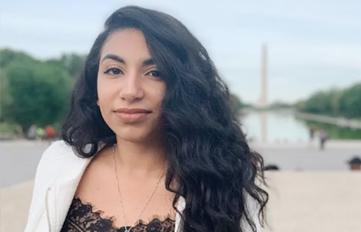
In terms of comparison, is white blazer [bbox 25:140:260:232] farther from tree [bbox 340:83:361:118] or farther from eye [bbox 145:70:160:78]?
tree [bbox 340:83:361:118]

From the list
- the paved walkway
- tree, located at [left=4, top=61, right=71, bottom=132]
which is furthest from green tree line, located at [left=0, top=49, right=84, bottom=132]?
the paved walkway

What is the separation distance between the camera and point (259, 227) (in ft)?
5.35

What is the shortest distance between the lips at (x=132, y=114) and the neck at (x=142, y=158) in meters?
0.13

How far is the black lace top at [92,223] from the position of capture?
1.59 metres

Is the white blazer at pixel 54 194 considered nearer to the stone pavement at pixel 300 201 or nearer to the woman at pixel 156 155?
the woman at pixel 156 155

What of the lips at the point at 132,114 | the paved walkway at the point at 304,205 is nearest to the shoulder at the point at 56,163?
the lips at the point at 132,114

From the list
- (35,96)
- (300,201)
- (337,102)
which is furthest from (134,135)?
(337,102)

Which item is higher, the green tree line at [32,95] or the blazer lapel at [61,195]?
the blazer lapel at [61,195]

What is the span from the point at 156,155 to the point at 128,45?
0.99 feet

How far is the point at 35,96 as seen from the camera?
39.6 metres

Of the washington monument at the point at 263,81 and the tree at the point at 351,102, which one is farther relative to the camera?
the tree at the point at 351,102

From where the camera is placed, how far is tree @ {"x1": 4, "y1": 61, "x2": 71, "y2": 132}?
3866 cm

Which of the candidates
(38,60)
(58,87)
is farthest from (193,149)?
(38,60)

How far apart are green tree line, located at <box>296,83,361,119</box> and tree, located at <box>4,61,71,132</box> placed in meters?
36.0
